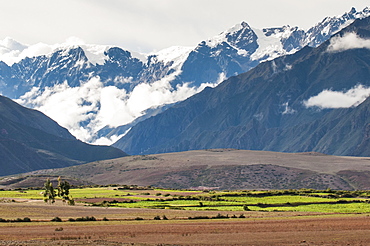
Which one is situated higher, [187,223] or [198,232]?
[187,223]

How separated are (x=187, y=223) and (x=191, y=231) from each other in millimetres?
11214

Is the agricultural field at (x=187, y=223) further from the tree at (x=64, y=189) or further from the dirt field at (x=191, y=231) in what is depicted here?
the tree at (x=64, y=189)

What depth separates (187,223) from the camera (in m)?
96.3

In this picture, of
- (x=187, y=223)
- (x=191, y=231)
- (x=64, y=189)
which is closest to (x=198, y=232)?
(x=191, y=231)

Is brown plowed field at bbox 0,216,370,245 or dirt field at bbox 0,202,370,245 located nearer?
brown plowed field at bbox 0,216,370,245

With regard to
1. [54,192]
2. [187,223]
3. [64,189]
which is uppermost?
[64,189]

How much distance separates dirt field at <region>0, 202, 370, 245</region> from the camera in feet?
247

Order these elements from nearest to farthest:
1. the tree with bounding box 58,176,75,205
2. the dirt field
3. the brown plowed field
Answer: the brown plowed field → the dirt field → the tree with bounding box 58,176,75,205

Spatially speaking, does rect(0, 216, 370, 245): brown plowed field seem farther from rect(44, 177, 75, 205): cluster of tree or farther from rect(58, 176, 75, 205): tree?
rect(58, 176, 75, 205): tree

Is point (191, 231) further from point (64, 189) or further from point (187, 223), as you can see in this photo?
point (64, 189)

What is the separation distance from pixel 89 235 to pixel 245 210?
47.9 m

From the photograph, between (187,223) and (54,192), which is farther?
(54,192)

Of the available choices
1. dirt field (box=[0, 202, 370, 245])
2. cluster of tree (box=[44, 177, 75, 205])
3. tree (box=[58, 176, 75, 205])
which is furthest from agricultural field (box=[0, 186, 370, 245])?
cluster of tree (box=[44, 177, 75, 205])

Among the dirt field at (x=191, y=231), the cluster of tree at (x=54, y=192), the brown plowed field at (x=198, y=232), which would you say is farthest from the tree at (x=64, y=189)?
the brown plowed field at (x=198, y=232)
